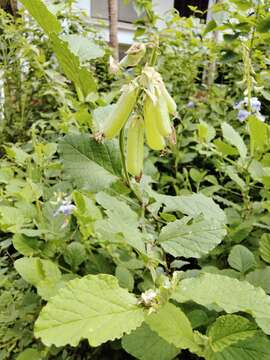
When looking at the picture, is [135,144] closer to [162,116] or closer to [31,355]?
[162,116]

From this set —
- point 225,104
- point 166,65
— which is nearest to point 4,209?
point 225,104

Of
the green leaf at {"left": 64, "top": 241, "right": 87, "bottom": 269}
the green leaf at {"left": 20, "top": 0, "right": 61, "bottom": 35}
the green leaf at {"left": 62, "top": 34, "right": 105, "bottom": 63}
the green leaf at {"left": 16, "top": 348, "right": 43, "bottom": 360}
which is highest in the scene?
the green leaf at {"left": 20, "top": 0, "right": 61, "bottom": 35}

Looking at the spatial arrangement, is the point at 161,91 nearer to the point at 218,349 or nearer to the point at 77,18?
the point at 218,349

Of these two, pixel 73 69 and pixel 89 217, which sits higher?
pixel 73 69

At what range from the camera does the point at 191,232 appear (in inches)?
18.5

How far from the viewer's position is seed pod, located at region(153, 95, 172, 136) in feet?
1.28

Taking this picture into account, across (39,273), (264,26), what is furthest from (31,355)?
(264,26)

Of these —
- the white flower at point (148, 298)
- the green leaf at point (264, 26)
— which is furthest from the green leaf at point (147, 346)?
the green leaf at point (264, 26)

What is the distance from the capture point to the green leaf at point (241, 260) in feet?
1.89

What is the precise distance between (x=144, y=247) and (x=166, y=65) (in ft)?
5.03

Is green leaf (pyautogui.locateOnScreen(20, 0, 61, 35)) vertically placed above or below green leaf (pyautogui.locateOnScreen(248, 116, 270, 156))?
above

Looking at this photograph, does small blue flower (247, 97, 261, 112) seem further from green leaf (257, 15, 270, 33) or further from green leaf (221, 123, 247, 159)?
green leaf (257, 15, 270, 33)

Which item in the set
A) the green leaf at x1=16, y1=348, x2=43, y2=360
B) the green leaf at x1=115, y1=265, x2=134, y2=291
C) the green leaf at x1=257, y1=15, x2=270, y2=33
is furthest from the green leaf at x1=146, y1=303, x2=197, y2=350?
the green leaf at x1=257, y1=15, x2=270, y2=33

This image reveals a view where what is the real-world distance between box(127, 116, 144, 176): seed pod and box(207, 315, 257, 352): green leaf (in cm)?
18
